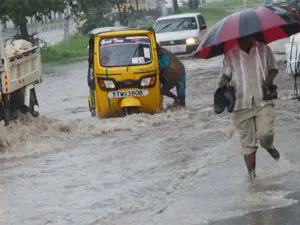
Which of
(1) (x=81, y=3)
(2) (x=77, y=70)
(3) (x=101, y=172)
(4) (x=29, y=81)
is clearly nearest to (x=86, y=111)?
(4) (x=29, y=81)

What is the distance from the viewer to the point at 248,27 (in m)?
9.00

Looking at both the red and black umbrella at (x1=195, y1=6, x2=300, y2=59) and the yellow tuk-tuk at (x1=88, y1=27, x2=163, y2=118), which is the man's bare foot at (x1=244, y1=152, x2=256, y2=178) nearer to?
the red and black umbrella at (x1=195, y1=6, x2=300, y2=59)

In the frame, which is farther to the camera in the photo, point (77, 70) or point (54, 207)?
point (77, 70)

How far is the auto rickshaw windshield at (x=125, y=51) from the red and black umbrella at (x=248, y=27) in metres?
6.96

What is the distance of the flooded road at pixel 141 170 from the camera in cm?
871

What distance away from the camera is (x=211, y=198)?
8.96 meters

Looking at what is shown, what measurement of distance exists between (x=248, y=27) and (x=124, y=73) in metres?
7.29

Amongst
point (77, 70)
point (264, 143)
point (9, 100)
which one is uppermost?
point (264, 143)

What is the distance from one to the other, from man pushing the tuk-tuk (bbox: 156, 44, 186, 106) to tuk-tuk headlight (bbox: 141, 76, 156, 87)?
0.48 m

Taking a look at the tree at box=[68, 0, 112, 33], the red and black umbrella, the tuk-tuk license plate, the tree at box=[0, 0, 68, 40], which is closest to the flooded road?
the tuk-tuk license plate

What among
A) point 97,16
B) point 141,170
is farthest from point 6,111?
point 97,16

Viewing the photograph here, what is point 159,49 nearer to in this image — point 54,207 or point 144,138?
point 144,138

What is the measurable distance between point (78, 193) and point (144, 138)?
4.45 metres

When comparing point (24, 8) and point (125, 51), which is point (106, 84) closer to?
point (125, 51)
